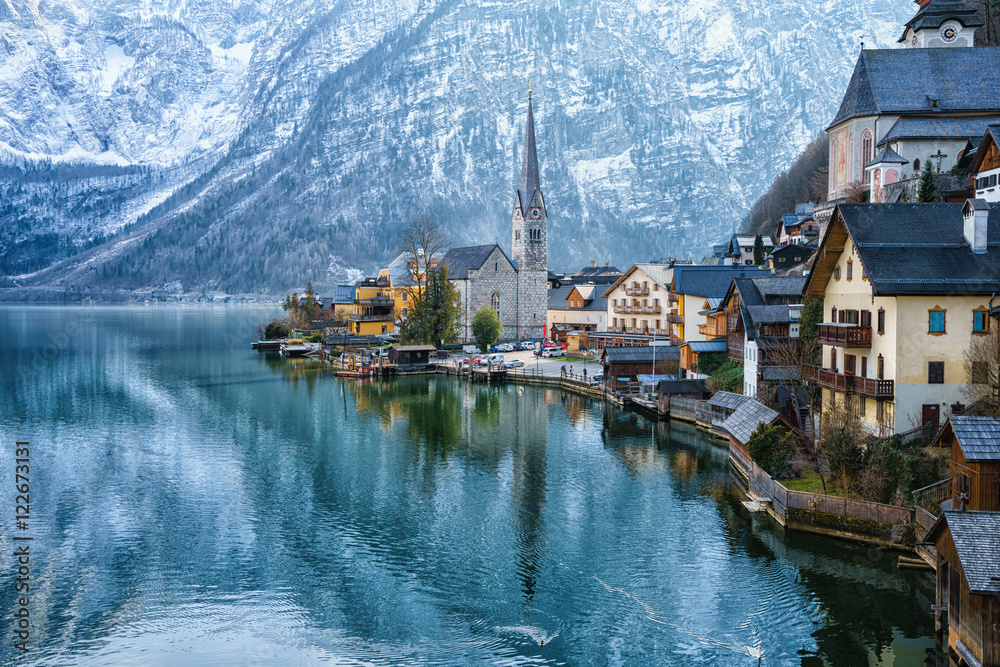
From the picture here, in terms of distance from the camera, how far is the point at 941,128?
56.0 m

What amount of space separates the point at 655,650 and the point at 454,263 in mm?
82106

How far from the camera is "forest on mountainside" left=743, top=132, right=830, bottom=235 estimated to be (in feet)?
335

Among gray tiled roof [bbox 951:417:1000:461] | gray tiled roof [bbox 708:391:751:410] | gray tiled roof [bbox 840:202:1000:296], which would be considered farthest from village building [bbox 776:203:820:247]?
gray tiled roof [bbox 951:417:1000:461]

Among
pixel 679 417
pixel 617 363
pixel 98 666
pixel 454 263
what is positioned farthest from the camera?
pixel 454 263

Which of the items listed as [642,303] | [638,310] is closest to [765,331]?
[642,303]

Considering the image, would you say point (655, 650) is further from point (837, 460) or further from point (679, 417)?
point (679, 417)

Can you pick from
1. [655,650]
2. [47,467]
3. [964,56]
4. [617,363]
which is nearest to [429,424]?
[617,363]

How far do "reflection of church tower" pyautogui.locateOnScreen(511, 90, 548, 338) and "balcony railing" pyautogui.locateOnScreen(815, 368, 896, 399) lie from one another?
6530 cm

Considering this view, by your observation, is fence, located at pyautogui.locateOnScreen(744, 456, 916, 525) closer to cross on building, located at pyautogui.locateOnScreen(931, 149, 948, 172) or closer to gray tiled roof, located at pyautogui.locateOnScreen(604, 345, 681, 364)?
gray tiled roof, located at pyautogui.locateOnScreen(604, 345, 681, 364)

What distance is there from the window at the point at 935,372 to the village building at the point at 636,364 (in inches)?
1099

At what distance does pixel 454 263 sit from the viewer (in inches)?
3981

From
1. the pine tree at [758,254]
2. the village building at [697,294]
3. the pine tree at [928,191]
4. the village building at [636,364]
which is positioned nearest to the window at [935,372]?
the pine tree at [928,191]

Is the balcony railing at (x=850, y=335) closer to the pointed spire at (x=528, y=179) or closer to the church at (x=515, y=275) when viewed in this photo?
the church at (x=515, y=275)

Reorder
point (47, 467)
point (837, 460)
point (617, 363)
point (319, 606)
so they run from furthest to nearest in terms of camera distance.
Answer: point (617, 363) → point (47, 467) → point (837, 460) → point (319, 606)
